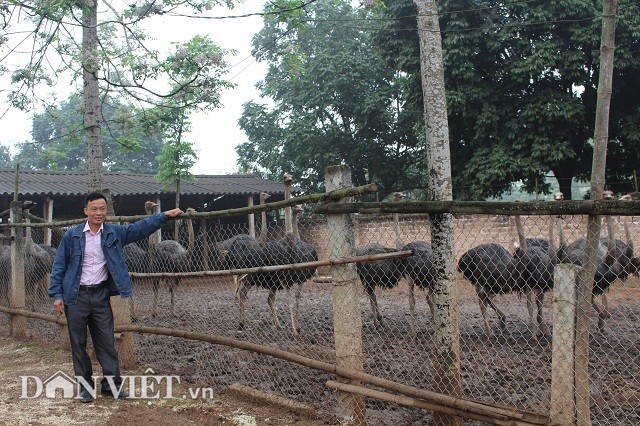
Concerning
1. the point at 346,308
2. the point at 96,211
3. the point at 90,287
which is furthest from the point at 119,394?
the point at 346,308

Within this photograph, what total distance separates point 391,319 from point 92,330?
4202mm

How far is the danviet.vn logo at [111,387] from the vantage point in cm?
524

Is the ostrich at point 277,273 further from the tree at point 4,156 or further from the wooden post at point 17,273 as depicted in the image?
the tree at point 4,156

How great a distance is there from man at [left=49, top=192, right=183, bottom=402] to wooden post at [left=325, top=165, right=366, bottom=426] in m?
1.57

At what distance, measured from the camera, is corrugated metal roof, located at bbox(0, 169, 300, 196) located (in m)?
16.3

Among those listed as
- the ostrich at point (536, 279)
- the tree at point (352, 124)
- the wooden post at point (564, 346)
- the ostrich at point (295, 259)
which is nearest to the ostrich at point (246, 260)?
the ostrich at point (295, 259)

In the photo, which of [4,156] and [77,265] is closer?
[77,265]

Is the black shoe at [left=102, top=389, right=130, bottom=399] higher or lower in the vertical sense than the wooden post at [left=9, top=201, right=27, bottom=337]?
lower

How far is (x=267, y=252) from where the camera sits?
25.6 ft

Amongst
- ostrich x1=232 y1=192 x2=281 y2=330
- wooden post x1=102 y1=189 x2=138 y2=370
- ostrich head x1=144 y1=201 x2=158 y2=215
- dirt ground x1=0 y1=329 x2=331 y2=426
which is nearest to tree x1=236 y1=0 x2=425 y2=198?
ostrich x1=232 y1=192 x2=281 y2=330

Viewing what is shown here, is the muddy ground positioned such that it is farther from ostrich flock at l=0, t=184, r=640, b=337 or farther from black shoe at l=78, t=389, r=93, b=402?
ostrich flock at l=0, t=184, r=640, b=337

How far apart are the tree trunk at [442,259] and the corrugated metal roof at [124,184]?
1355 centimetres

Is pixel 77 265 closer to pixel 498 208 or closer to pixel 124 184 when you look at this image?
pixel 498 208

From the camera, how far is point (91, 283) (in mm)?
5078
